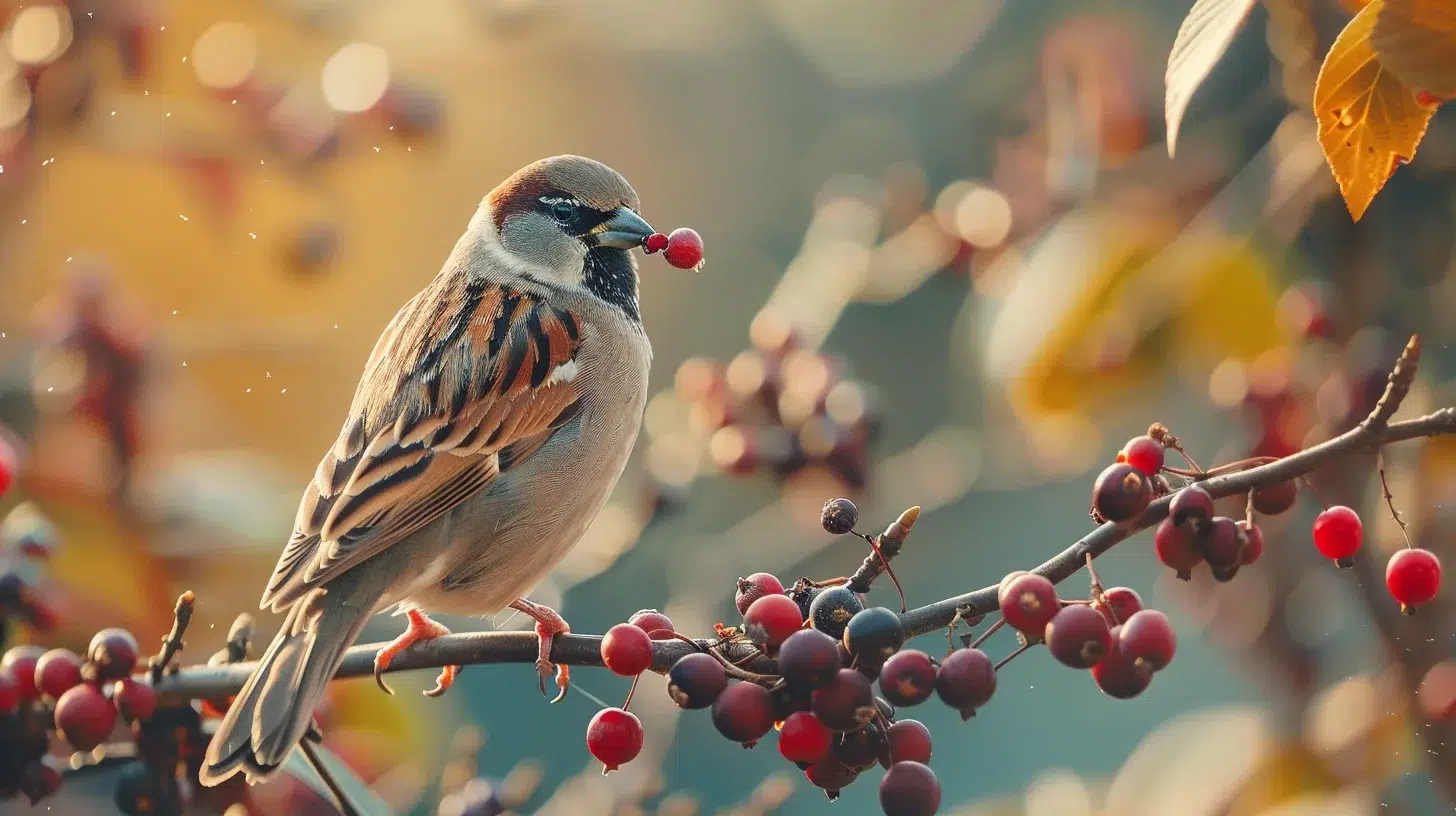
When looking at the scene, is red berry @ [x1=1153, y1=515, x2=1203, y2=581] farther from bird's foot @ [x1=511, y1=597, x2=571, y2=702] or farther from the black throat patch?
the black throat patch

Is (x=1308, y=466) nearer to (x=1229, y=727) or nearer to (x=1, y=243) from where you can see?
(x=1229, y=727)

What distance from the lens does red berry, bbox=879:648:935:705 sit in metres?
1.79

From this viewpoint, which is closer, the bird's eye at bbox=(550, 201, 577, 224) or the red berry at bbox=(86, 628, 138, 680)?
the red berry at bbox=(86, 628, 138, 680)

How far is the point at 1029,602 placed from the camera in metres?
1.73

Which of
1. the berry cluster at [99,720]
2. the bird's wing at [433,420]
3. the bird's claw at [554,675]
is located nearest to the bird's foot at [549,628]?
the bird's claw at [554,675]

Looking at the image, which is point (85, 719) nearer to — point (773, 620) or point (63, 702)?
point (63, 702)

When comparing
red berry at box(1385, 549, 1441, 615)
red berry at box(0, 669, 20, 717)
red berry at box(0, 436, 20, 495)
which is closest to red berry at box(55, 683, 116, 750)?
red berry at box(0, 669, 20, 717)

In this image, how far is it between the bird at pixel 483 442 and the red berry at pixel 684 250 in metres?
0.29

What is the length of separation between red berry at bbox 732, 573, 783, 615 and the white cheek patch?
43.0 inches

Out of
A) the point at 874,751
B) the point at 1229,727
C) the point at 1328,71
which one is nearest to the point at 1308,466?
the point at 1328,71

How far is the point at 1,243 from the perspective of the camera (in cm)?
349

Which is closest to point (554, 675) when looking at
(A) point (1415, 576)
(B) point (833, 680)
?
(B) point (833, 680)

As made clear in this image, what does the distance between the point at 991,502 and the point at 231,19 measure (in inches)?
134

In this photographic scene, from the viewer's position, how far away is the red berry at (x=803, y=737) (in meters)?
1.85
